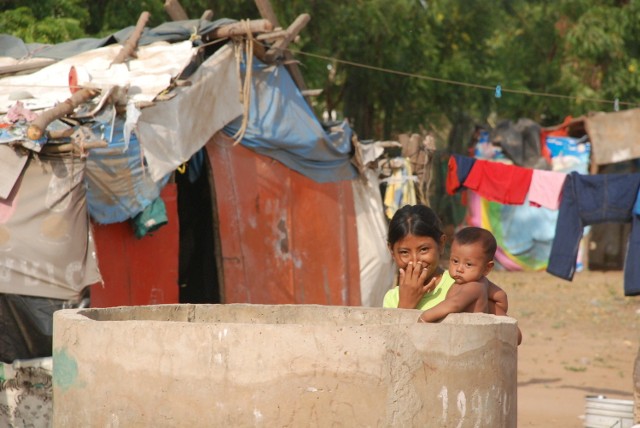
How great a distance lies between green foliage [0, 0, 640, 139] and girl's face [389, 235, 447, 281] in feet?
34.2

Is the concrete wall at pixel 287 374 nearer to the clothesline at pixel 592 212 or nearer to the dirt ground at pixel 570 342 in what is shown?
the dirt ground at pixel 570 342

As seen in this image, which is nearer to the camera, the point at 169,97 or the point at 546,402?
the point at 169,97

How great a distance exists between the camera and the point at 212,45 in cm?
934

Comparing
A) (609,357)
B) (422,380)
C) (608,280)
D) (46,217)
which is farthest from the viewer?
(608,280)

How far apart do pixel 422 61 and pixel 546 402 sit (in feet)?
33.0

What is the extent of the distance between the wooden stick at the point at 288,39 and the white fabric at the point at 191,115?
1.86 ft

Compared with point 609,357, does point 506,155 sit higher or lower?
higher

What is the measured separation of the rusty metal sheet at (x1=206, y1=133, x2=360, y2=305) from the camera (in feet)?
30.2

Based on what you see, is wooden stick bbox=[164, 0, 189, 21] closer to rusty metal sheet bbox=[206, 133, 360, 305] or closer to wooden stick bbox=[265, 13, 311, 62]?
wooden stick bbox=[265, 13, 311, 62]

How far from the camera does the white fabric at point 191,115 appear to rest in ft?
25.9

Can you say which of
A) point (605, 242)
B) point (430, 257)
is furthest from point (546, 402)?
point (605, 242)

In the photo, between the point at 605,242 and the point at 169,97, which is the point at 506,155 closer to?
the point at 605,242

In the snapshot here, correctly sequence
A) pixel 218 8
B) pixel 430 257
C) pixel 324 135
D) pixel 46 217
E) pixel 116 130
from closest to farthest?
pixel 430 257 < pixel 46 217 < pixel 116 130 < pixel 324 135 < pixel 218 8

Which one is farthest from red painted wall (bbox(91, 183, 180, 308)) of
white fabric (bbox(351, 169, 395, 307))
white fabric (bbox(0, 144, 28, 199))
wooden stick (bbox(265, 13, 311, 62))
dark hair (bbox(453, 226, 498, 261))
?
dark hair (bbox(453, 226, 498, 261))
